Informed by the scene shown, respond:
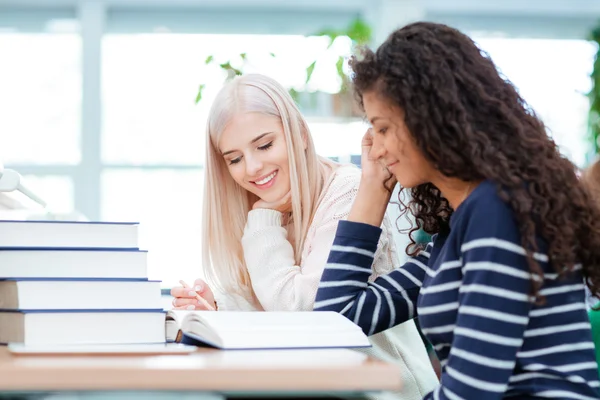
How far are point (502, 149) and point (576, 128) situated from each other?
12.8 ft

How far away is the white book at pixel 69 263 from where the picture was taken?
3.46 ft

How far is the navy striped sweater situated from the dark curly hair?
24mm

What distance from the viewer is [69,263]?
3.47 feet

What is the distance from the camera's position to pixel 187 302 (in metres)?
1.66

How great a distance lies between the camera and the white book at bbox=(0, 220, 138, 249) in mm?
1063

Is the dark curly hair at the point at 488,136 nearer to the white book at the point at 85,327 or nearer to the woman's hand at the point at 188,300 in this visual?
the white book at the point at 85,327

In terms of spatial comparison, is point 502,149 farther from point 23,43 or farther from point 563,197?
point 23,43

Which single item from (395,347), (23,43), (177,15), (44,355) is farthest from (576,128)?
(44,355)

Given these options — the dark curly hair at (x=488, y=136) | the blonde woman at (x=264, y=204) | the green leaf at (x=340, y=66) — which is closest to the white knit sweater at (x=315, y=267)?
the blonde woman at (x=264, y=204)

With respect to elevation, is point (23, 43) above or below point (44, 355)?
above

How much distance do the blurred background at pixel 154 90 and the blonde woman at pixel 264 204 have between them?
2.50 meters

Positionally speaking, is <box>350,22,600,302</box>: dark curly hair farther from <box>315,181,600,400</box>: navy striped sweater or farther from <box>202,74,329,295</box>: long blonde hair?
<box>202,74,329,295</box>: long blonde hair

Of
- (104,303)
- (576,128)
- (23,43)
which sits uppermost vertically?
(23,43)

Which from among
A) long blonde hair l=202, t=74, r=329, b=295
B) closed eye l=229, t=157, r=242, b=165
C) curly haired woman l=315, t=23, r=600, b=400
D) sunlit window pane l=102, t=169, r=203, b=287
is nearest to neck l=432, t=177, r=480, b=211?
curly haired woman l=315, t=23, r=600, b=400
